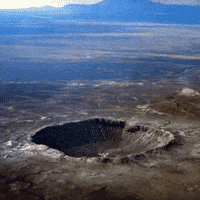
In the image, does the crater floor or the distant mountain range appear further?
the distant mountain range

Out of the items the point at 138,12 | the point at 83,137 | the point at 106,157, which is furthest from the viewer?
the point at 138,12

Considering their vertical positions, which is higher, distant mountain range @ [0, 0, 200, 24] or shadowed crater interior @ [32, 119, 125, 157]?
distant mountain range @ [0, 0, 200, 24]

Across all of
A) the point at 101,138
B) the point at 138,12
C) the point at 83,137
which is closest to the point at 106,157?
the point at 101,138

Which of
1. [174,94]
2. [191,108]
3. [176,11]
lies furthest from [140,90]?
[176,11]

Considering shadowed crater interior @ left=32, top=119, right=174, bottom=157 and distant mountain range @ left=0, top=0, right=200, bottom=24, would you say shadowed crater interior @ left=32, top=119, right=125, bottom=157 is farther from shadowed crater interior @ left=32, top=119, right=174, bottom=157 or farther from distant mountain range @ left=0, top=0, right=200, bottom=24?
distant mountain range @ left=0, top=0, right=200, bottom=24

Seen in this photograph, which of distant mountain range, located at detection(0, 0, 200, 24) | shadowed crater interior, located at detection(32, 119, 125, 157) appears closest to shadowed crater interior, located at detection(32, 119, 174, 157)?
shadowed crater interior, located at detection(32, 119, 125, 157)

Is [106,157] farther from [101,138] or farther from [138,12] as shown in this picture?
[138,12]

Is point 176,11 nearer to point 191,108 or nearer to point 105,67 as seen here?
point 105,67

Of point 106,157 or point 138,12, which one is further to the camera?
Result: point 138,12
